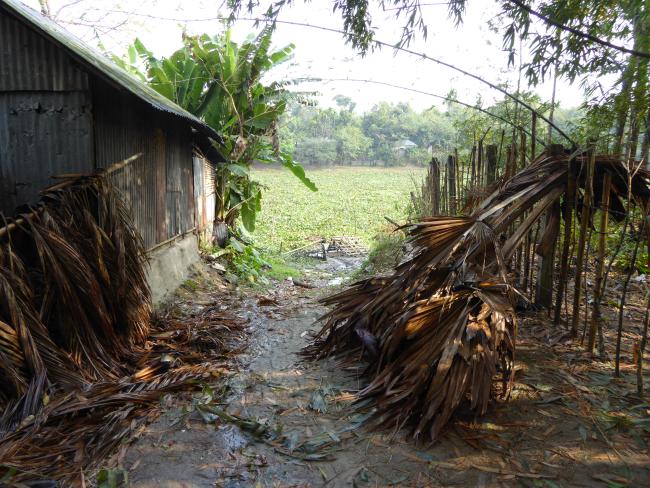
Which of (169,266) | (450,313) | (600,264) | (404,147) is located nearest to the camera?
(450,313)

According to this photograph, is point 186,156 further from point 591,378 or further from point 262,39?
point 591,378

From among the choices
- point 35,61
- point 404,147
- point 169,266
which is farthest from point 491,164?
point 404,147

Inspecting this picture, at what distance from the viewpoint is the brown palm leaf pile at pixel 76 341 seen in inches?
116

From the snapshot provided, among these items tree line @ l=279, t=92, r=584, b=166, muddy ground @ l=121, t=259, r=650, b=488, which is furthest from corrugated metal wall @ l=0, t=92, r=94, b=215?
tree line @ l=279, t=92, r=584, b=166

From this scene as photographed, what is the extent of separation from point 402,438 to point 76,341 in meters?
2.87

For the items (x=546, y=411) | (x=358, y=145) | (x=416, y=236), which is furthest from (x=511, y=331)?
(x=358, y=145)

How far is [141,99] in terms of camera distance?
15.1 ft

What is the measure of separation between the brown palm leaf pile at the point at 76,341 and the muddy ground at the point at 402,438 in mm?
357

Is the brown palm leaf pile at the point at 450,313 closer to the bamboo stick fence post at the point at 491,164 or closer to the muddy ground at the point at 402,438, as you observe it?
the muddy ground at the point at 402,438

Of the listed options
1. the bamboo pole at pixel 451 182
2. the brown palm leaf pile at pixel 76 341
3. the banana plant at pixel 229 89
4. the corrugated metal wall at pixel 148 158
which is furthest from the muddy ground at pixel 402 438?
the banana plant at pixel 229 89

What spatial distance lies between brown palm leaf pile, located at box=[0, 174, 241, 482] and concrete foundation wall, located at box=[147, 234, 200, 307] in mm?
1100

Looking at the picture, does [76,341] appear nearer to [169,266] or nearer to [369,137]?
[169,266]

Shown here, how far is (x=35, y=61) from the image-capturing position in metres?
4.69

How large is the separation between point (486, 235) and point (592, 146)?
1.04 m
